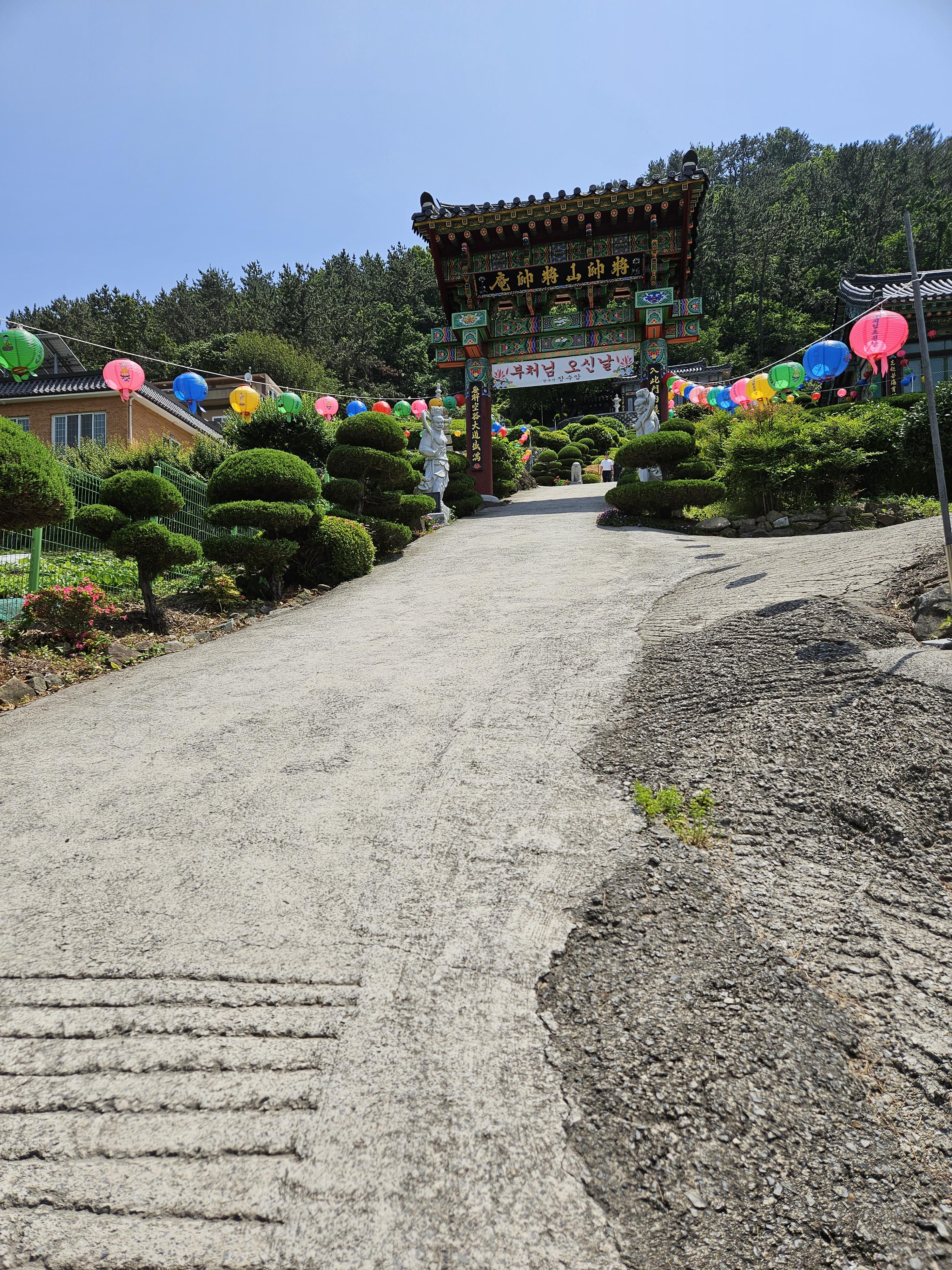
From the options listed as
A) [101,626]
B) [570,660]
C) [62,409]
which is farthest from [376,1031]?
[62,409]

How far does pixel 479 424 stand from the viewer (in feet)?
66.1

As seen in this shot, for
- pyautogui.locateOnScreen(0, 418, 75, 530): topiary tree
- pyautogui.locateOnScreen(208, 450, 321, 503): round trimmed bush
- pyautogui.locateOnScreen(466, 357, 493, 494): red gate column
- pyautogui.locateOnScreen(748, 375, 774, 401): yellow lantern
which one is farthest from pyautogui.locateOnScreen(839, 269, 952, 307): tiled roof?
pyautogui.locateOnScreen(0, 418, 75, 530): topiary tree

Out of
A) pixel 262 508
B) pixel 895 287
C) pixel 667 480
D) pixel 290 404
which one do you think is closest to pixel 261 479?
pixel 262 508

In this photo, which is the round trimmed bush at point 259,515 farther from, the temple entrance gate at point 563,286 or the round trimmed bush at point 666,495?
the temple entrance gate at point 563,286

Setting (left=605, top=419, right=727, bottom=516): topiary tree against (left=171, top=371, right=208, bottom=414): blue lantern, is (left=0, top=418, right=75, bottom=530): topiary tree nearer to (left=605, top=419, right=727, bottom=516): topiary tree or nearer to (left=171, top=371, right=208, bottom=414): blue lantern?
(left=605, top=419, right=727, bottom=516): topiary tree

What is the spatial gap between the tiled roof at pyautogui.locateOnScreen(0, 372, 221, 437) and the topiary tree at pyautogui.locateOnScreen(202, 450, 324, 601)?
1523 centimetres

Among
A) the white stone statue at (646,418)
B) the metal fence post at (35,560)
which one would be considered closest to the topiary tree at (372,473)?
the metal fence post at (35,560)

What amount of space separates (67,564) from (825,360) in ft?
44.3

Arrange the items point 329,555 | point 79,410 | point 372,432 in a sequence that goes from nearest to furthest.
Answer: point 329,555
point 372,432
point 79,410

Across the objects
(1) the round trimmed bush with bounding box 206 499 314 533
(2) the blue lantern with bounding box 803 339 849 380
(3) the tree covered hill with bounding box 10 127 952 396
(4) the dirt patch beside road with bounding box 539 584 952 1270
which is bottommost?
(4) the dirt patch beside road with bounding box 539 584 952 1270

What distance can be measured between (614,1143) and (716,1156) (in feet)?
0.90

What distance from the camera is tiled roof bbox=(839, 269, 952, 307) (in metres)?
20.2

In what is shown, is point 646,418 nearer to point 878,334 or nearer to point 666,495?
point 666,495

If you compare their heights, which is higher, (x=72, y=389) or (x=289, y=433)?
(x=72, y=389)
